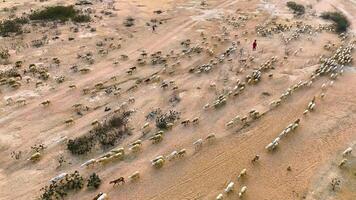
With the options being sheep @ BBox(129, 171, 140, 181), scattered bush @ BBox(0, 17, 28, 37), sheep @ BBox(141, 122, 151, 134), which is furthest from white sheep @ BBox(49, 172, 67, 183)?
scattered bush @ BBox(0, 17, 28, 37)

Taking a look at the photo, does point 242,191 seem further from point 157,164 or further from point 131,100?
point 131,100

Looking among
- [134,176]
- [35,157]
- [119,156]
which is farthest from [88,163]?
[35,157]

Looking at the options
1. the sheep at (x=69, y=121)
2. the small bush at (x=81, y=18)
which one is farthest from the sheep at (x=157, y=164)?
the small bush at (x=81, y=18)

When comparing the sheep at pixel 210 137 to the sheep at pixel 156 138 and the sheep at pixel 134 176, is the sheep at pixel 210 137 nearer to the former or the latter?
the sheep at pixel 156 138

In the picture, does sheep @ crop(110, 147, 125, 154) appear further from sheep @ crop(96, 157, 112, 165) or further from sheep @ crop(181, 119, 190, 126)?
sheep @ crop(181, 119, 190, 126)

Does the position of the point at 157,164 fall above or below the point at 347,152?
above
